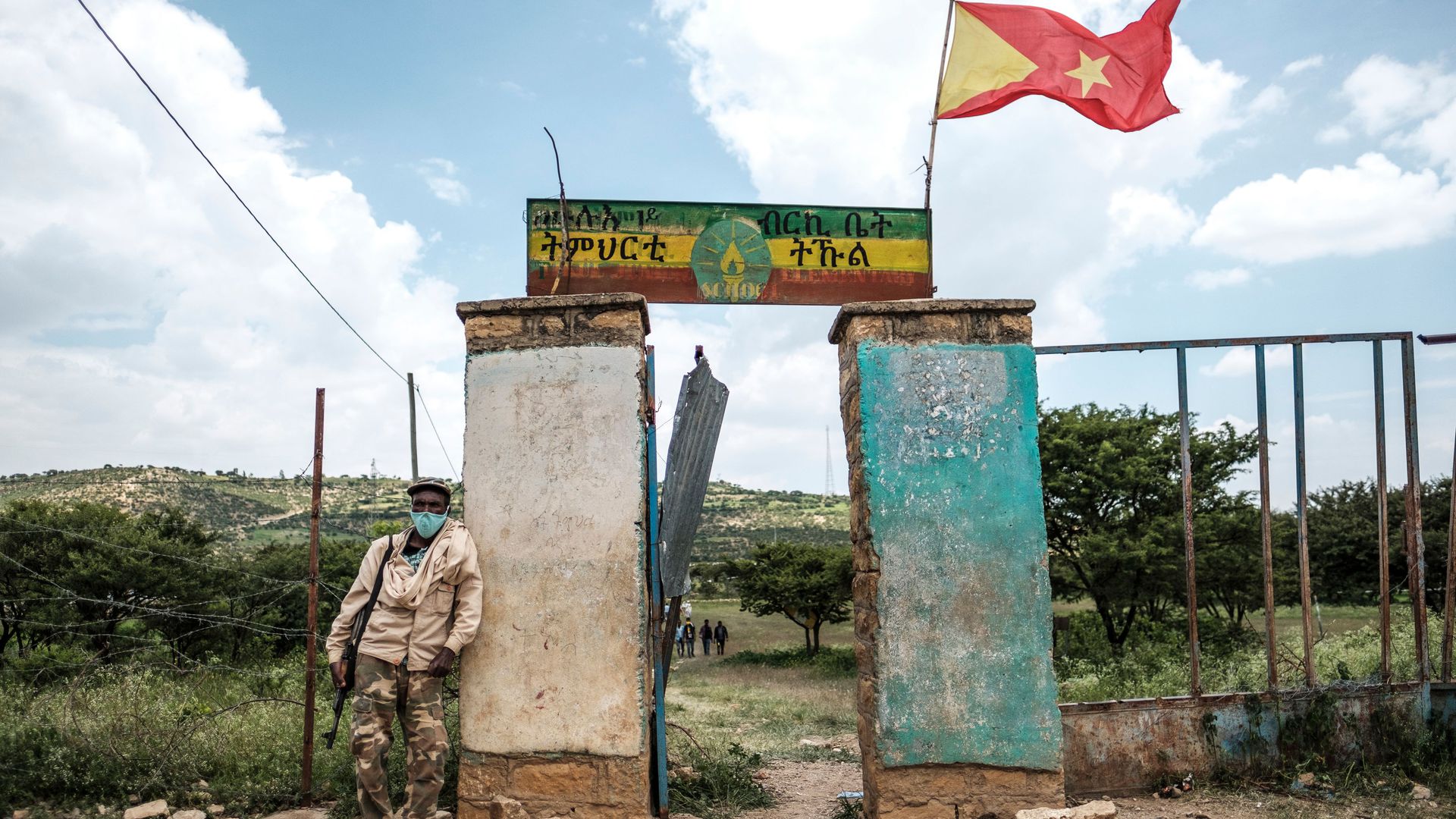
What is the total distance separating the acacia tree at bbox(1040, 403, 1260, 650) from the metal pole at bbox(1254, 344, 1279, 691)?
8711mm

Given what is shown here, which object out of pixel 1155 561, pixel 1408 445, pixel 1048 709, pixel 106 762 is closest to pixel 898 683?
pixel 1048 709

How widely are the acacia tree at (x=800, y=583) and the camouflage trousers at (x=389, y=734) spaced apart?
57.7 feet

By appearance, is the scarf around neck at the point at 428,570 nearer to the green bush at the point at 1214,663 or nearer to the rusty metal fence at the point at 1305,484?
the rusty metal fence at the point at 1305,484

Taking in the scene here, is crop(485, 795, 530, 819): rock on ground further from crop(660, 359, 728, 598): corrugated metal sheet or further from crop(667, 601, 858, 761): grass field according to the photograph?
crop(667, 601, 858, 761): grass field

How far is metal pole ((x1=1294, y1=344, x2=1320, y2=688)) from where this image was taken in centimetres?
541

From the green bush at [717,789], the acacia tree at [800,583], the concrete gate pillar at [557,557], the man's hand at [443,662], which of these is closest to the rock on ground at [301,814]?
the concrete gate pillar at [557,557]

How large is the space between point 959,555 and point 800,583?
1805cm

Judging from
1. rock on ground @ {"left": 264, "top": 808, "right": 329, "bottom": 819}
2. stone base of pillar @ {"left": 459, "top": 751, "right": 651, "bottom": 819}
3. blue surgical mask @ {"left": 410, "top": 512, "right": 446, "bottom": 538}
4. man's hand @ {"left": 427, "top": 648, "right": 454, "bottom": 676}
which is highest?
blue surgical mask @ {"left": 410, "top": 512, "right": 446, "bottom": 538}

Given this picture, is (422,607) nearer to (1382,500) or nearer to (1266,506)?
(1266,506)

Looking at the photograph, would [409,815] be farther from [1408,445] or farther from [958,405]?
[1408,445]

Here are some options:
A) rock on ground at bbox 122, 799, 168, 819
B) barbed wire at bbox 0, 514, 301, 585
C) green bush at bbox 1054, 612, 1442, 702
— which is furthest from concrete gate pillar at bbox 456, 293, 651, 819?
green bush at bbox 1054, 612, 1442, 702

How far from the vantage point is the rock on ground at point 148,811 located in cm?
479

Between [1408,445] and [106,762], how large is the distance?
8.15m

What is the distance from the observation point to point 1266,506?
5414 millimetres
